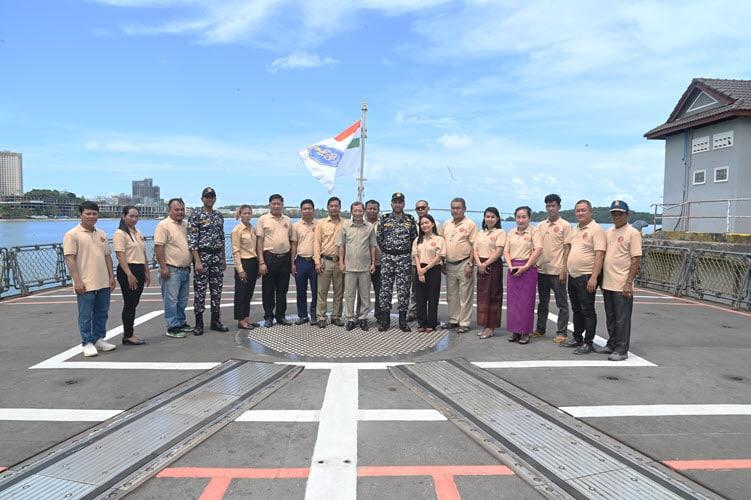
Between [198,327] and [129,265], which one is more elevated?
[129,265]

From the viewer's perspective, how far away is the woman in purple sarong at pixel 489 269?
6660mm

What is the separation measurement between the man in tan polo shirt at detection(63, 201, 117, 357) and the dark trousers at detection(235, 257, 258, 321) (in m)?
1.80

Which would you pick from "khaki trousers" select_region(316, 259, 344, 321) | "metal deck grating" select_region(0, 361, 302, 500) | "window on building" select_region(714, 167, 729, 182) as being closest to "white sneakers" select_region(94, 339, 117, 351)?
"metal deck grating" select_region(0, 361, 302, 500)

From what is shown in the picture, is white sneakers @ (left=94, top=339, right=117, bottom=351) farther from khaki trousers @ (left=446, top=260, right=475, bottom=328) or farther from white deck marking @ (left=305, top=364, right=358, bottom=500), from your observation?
khaki trousers @ (left=446, top=260, right=475, bottom=328)

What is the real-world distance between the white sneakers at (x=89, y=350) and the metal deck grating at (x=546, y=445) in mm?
3845

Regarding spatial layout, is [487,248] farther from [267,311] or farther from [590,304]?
[267,311]

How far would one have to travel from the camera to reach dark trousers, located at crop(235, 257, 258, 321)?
720cm

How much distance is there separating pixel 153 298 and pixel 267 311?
163 inches

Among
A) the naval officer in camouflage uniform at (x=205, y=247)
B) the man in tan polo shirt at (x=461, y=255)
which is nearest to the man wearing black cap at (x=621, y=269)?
the man in tan polo shirt at (x=461, y=255)

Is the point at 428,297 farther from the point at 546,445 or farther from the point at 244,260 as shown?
the point at 546,445

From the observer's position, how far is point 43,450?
11.1ft

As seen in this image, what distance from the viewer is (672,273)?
1240 centimetres

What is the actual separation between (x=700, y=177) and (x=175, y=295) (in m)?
21.4

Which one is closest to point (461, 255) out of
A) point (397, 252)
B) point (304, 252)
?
point (397, 252)
